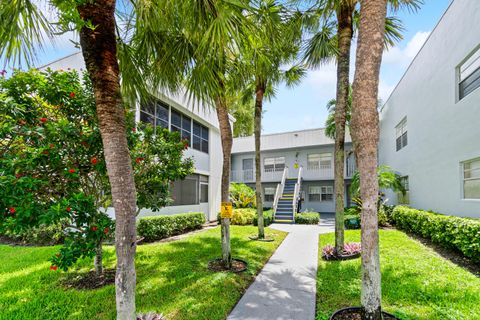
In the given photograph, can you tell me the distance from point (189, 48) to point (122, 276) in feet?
13.4

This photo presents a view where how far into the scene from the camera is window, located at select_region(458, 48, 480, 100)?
6777 millimetres

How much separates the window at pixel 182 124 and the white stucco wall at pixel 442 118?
10.6 m

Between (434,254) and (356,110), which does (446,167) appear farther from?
(356,110)

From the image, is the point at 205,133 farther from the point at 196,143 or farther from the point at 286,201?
the point at 286,201

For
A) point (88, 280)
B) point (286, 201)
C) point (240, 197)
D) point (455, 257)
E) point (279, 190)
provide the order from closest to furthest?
point (88, 280) < point (455, 257) < point (286, 201) < point (240, 197) < point (279, 190)

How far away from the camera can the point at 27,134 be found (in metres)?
3.94

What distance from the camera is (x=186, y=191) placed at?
12.6 metres

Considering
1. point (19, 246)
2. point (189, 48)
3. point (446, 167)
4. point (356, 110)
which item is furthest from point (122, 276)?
point (446, 167)

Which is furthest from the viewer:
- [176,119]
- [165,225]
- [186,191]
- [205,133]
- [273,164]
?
[273,164]

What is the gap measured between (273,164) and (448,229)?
1549 centimetres

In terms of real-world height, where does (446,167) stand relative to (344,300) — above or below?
above

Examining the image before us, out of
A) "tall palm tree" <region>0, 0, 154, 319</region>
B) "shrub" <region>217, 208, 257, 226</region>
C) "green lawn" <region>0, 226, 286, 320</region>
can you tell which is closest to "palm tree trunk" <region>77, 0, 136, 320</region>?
"tall palm tree" <region>0, 0, 154, 319</region>

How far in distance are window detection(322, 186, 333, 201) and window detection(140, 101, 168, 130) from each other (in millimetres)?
14261

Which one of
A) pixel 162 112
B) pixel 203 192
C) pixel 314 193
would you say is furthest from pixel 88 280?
pixel 314 193
